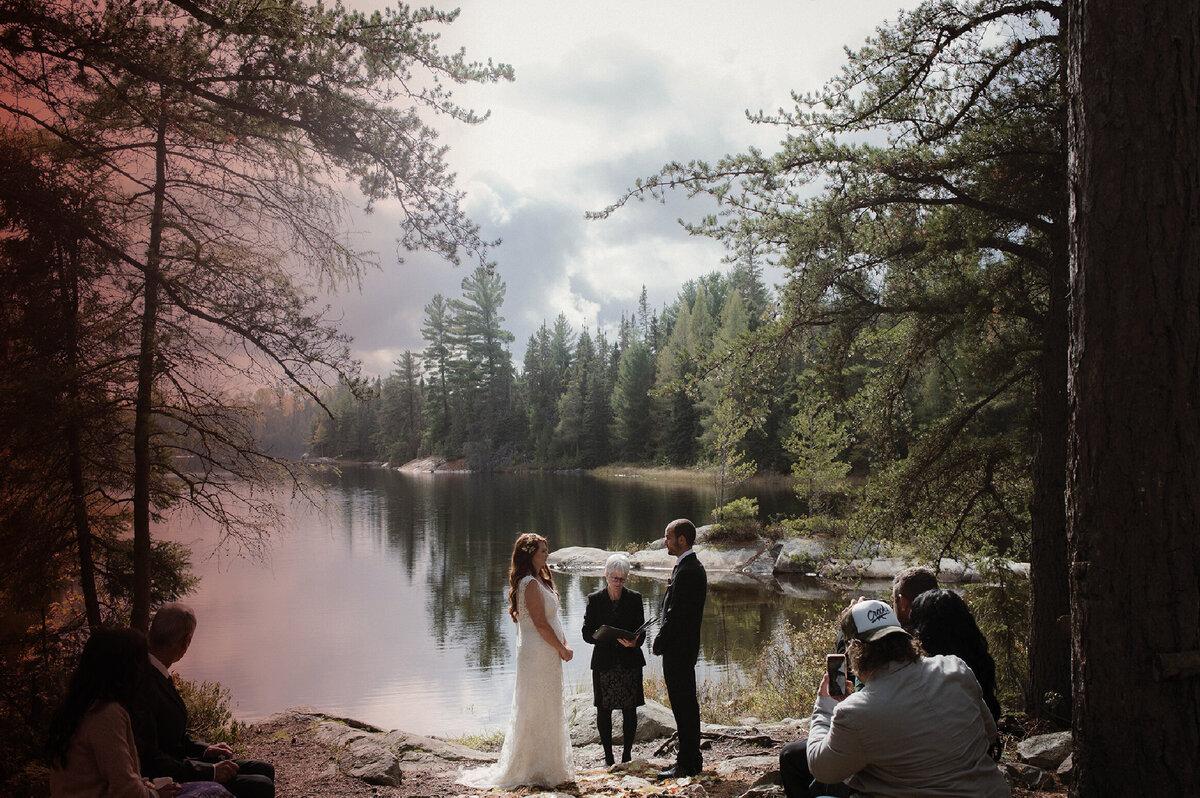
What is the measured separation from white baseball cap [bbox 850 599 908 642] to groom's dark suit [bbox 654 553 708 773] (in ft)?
7.54

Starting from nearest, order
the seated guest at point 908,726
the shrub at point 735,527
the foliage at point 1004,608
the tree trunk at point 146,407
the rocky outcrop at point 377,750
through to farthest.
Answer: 1. the seated guest at point 908,726
2. the rocky outcrop at point 377,750
3. the tree trunk at point 146,407
4. the foliage at point 1004,608
5. the shrub at point 735,527

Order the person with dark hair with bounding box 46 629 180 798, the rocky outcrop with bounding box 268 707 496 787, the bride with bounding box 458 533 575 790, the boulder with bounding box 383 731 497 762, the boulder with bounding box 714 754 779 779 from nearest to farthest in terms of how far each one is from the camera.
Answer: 1. the person with dark hair with bounding box 46 629 180 798
2. the boulder with bounding box 714 754 779 779
3. the bride with bounding box 458 533 575 790
4. the rocky outcrop with bounding box 268 707 496 787
5. the boulder with bounding box 383 731 497 762

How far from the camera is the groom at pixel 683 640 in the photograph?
16.4 ft

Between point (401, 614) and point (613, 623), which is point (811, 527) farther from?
point (401, 614)

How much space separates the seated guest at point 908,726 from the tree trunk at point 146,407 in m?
5.82

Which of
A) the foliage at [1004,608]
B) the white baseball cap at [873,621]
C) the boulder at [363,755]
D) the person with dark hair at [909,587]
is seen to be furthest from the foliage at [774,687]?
the white baseball cap at [873,621]

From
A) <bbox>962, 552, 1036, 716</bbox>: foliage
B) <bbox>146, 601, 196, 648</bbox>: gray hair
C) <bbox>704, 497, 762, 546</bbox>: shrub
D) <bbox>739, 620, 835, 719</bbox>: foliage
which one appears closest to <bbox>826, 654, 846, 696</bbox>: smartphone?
<bbox>146, 601, 196, 648</bbox>: gray hair

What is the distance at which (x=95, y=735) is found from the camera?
2742 mm

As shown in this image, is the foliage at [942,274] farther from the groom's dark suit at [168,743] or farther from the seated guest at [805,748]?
the groom's dark suit at [168,743]

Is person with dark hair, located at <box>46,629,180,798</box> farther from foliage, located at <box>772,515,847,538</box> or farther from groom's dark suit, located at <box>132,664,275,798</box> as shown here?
foliage, located at <box>772,515,847,538</box>

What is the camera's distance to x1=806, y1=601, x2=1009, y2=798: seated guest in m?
2.52

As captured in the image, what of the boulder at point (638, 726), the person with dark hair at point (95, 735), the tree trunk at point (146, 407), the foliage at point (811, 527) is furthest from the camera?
the foliage at point (811, 527)

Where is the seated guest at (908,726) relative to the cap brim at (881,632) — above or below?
below

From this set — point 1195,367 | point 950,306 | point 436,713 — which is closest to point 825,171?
point 950,306
